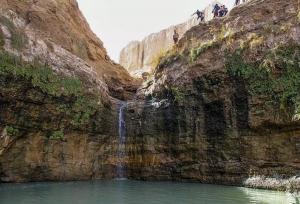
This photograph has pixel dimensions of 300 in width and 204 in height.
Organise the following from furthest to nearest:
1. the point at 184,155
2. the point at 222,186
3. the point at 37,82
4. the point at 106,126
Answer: the point at 106,126
the point at 184,155
the point at 37,82
the point at 222,186

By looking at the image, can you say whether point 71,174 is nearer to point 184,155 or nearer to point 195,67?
point 184,155

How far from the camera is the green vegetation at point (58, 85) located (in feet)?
54.1

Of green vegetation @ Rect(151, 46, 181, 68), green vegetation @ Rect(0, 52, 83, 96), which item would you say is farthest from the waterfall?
green vegetation @ Rect(151, 46, 181, 68)

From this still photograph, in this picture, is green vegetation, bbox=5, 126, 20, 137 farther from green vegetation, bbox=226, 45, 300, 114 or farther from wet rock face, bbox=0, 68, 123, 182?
green vegetation, bbox=226, 45, 300, 114

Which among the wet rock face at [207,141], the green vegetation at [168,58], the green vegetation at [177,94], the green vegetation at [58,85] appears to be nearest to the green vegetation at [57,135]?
the green vegetation at [58,85]

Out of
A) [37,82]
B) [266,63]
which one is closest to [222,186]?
[266,63]

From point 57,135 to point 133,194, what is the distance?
20.3 feet

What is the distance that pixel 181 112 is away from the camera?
19.0 meters

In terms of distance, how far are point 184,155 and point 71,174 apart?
224 inches

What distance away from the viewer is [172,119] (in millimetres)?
19234

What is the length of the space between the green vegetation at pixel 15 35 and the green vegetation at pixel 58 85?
39.3 inches

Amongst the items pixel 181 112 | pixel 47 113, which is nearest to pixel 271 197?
pixel 181 112

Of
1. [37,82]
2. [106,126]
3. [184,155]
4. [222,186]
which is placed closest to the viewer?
[222,186]

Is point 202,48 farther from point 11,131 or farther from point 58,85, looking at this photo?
point 11,131
